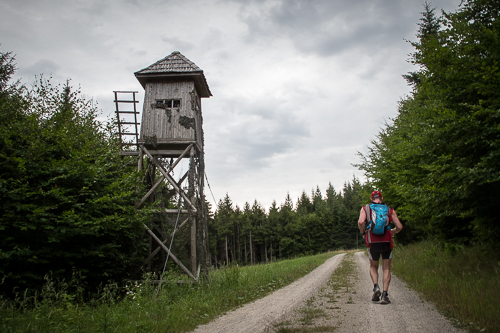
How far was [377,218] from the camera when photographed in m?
5.11

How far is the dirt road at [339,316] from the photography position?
3.75 metres

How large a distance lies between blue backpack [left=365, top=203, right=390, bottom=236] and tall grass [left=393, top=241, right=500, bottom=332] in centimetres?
142

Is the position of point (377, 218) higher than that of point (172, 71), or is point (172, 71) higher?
point (172, 71)

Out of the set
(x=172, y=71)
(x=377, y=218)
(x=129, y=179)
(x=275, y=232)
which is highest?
(x=172, y=71)

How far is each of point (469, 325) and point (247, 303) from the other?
3871mm

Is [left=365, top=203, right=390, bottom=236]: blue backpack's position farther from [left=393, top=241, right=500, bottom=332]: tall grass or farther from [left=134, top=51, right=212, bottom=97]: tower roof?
[left=134, top=51, right=212, bottom=97]: tower roof

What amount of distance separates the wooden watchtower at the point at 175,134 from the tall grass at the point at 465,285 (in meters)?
7.33

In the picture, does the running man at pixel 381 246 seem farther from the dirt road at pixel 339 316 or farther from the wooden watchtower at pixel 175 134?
the wooden watchtower at pixel 175 134

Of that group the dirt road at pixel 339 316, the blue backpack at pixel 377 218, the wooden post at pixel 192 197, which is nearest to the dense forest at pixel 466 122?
the blue backpack at pixel 377 218

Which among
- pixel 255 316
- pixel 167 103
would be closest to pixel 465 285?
pixel 255 316

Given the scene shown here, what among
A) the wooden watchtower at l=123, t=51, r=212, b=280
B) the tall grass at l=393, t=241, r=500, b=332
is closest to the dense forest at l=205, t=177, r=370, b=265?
the wooden watchtower at l=123, t=51, r=212, b=280

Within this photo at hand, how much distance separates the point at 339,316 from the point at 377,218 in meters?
→ 1.81

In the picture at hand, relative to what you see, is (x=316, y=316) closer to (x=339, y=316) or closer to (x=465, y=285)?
(x=339, y=316)

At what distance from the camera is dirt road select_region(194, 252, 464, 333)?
3.75 metres
